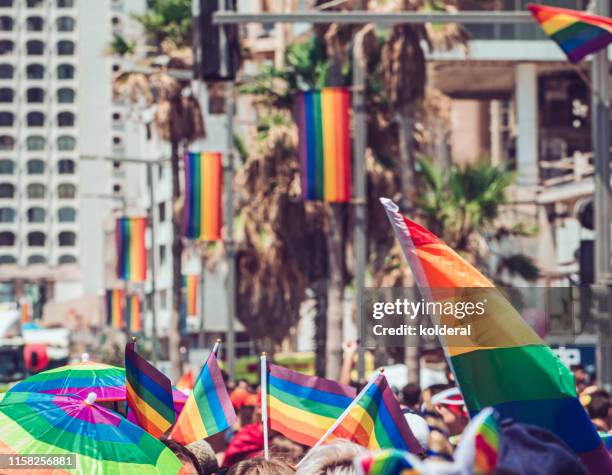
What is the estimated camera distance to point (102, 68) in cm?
15062

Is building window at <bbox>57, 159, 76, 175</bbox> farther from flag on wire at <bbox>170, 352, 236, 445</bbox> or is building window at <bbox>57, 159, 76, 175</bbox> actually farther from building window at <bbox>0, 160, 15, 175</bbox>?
flag on wire at <bbox>170, 352, 236, 445</bbox>

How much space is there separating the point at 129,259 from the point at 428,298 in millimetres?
37446

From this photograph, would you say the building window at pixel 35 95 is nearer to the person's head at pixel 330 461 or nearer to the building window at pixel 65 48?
the building window at pixel 65 48

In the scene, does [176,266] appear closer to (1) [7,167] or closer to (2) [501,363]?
(2) [501,363]

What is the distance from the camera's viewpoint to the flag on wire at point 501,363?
17.9ft

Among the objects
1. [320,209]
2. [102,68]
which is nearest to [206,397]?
[320,209]

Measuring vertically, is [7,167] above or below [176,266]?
below

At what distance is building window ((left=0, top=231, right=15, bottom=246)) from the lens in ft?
507

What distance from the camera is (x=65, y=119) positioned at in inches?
6142

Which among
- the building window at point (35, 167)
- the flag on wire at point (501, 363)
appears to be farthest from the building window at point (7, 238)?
the flag on wire at point (501, 363)

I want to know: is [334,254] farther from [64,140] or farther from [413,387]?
[64,140]

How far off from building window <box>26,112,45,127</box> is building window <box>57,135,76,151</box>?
91.8 inches

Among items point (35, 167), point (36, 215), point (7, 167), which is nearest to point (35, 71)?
point (35, 167)

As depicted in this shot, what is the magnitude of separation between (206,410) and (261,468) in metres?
2.68
